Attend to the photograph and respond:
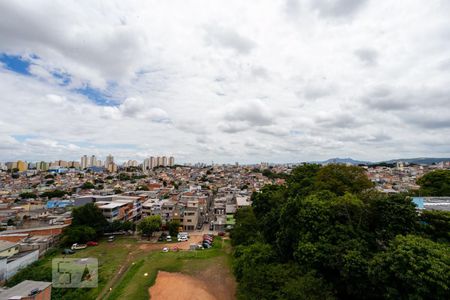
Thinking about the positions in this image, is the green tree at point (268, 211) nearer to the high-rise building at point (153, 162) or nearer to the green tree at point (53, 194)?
the green tree at point (53, 194)

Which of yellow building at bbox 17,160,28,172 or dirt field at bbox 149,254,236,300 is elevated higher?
yellow building at bbox 17,160,28,172

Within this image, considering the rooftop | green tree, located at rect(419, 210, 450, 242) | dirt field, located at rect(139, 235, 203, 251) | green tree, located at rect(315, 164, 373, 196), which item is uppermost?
green tree, located at rect(315, 164, 373, 196)

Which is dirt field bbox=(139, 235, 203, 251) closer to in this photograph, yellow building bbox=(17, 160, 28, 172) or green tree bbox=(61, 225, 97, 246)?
green tree bbox=(61, 225, 97, 246)

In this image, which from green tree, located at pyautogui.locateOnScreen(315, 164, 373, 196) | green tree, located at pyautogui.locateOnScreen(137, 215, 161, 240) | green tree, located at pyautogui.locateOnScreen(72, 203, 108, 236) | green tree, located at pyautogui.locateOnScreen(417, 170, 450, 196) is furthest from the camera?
green tree, located at pyautogui.locateOnScreen(72, 203, 108, 236)

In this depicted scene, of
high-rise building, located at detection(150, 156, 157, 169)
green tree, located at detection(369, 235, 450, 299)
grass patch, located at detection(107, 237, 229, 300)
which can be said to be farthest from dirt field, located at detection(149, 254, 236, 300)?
high-rise building, located at detection(150, 156, 157, 169)

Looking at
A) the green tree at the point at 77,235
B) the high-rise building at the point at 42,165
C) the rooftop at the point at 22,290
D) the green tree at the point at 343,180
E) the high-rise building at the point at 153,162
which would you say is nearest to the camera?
the rooftop at the point at 22,290

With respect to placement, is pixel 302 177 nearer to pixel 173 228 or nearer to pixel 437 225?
pixel 437 225

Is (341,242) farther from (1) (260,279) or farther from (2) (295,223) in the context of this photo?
(1) (260,279)

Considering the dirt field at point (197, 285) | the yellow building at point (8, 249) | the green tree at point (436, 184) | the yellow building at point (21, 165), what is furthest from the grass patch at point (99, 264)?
the yellow building at point (21, 165)

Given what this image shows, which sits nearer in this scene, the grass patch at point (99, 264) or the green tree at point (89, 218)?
the grass patch at point (99, 264)
